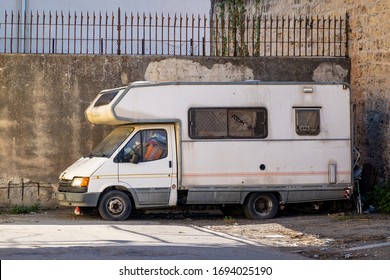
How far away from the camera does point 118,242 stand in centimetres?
1451

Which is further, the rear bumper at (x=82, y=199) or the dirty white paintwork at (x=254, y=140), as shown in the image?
the dirty white paintwork at (x=254, y=140)

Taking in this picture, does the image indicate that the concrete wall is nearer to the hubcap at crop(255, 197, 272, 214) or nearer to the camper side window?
the camper side window

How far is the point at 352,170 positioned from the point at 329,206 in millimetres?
1034

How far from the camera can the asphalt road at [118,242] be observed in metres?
12.8

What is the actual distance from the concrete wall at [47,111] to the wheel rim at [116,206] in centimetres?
225

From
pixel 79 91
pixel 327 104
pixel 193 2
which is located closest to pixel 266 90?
pixel 327 104

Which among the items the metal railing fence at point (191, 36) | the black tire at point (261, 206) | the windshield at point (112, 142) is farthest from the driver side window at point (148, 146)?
the metal railing fence at point (191, 36)

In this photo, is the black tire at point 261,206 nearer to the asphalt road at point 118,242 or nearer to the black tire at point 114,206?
the asphalt road at point 118,242

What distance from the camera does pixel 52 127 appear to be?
2034cm

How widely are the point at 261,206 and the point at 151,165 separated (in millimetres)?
2249

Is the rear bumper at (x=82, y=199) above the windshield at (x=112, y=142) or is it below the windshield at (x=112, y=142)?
below

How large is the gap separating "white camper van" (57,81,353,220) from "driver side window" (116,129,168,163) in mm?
18

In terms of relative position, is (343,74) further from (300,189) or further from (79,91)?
(79,91)

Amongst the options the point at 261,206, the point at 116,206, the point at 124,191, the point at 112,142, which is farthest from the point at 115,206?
the point at 261,206
